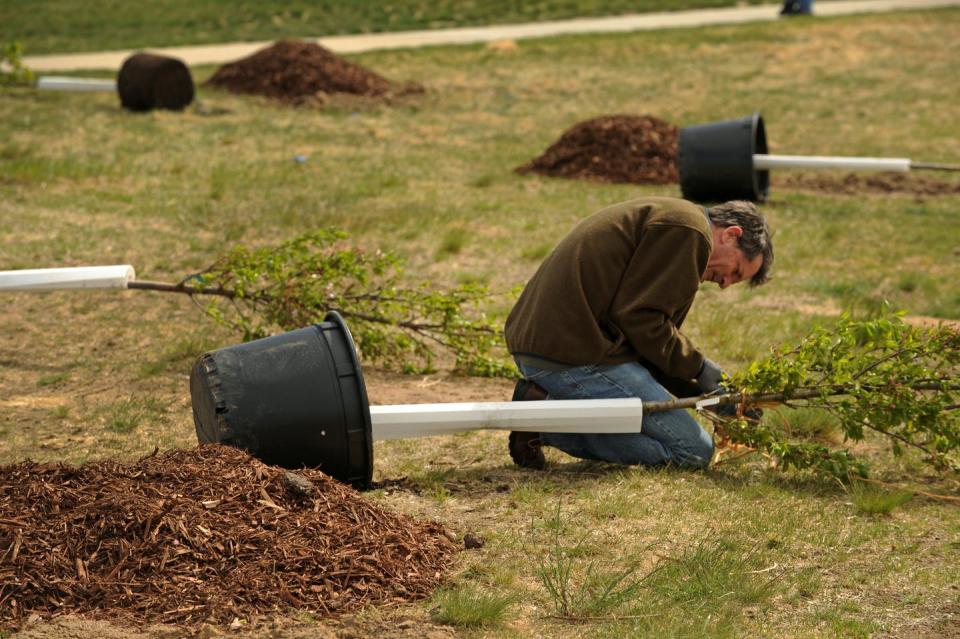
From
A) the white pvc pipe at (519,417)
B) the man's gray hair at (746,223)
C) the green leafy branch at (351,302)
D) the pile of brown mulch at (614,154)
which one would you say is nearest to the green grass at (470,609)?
the white pvc pipe at (519,417)

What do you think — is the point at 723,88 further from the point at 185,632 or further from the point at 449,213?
the point at 185,632

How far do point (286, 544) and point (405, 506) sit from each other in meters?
0.95

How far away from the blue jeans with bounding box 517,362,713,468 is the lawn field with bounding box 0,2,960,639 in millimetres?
103

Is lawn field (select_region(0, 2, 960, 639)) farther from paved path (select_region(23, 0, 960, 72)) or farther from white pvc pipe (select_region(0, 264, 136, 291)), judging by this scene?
paved path (select_region(23, 0, 960, 72))

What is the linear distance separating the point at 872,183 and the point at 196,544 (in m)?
10.9

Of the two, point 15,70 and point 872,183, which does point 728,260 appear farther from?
point 15,70

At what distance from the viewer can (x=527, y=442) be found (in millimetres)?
5898

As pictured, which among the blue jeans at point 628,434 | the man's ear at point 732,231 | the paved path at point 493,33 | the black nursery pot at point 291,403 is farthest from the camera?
the paved path at point 493,33

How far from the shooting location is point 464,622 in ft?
13.7

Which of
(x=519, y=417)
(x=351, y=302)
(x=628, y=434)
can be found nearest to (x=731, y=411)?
(x=628, y=434)

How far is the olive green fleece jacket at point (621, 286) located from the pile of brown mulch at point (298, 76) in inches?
474

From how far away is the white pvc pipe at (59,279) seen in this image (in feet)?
22.6

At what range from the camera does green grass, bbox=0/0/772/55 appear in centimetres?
2394

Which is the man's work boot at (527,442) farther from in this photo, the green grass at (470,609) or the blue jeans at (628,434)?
the green grass at (470,609)
